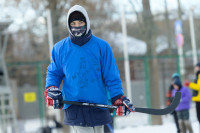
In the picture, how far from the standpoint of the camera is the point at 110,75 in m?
2.96

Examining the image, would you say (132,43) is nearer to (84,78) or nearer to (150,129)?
(150,129)

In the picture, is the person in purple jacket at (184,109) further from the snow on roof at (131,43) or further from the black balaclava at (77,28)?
the black balaclava at (77,28)

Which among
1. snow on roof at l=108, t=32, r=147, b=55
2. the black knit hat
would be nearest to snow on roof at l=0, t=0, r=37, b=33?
snow on roof at l=108, t=32, r=147, b=55

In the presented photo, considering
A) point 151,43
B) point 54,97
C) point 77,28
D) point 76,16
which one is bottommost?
point 54,97

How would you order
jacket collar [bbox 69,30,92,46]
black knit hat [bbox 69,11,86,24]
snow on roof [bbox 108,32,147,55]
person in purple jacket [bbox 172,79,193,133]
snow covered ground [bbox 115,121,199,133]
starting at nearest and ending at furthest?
jacket collar [bbox 69,30,92,46]
black knit hat [bbox 69,11,86,24]
person in purple jacket [bbox 172,79,193,133]
snow covered ground [bbox 115,121,199,133]
snow on roof [bbox 108,32,147,55]

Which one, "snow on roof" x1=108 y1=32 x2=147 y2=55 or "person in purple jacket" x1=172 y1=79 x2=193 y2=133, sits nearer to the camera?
"person in purple jacket" x1=172 y1=79 x2=193 y2=133

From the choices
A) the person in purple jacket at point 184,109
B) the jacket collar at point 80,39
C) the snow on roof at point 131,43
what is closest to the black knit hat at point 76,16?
the jacket collar at point 80,39

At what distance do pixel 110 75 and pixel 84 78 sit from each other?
219 mm

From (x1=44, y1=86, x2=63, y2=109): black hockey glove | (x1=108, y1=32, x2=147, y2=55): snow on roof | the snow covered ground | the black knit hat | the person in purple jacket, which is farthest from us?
(x1=108, y1=32, x2=147, y2=55): snow on roof

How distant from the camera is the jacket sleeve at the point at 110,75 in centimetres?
296

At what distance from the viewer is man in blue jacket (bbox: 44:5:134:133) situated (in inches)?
115

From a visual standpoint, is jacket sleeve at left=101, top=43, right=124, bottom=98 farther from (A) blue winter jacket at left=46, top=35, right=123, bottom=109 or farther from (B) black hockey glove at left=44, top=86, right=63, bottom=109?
(B) black hockey glove at left=44, top=86, right=63, bottom=109

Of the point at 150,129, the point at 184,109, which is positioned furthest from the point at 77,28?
the point at 150,129

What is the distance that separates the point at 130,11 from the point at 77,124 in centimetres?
746
